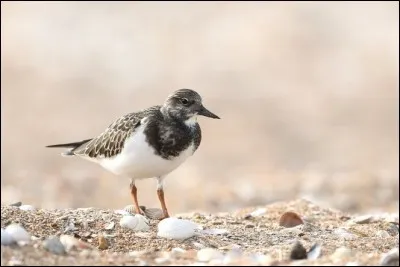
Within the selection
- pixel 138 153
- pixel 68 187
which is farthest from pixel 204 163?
pixel 138 153

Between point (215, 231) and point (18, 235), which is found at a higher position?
point (215, 231)

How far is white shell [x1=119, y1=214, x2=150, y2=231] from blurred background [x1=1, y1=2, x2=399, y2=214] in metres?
3.92

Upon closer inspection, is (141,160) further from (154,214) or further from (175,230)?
(175,230)

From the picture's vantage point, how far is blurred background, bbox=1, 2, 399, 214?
1110 cm

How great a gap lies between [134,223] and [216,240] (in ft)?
1.66

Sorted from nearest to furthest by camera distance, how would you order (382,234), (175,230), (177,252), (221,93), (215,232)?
1. (177,252)
2. (175,230)
3. (215,232)
4. (382,234)
5. (221,93)

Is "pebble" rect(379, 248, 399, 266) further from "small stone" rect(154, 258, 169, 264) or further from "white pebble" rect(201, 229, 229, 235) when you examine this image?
"white pebble" rect(201, 229, 229, 235)

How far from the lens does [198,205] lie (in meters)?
10.0

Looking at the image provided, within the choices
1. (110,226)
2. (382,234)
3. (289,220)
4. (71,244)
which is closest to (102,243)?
(110,226)

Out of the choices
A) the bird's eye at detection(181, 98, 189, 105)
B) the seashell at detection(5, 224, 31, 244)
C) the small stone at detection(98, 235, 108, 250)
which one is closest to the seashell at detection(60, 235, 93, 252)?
the seashell at detection(5, 224, 31, 244)

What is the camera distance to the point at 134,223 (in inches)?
229

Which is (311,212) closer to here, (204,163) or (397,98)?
(204,163)

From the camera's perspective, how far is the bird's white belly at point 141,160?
6.25m

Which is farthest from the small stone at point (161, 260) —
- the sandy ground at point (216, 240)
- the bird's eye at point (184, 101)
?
the bird's eye at point (184, 101)
